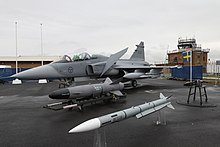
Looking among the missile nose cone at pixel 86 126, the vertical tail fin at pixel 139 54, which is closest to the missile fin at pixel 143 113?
the missile nose cone at pixel 86 126

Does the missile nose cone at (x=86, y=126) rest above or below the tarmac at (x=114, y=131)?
above

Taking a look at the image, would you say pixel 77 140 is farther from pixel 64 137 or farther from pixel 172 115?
pixel 172 115

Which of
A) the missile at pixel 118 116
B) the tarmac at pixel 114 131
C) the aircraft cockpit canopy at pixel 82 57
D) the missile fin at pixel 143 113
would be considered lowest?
the tarmac at pixel 114 131

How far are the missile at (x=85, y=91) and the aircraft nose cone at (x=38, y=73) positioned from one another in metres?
2.29

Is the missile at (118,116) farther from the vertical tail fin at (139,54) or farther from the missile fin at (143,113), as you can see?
the vertical tail fin at (139,54)

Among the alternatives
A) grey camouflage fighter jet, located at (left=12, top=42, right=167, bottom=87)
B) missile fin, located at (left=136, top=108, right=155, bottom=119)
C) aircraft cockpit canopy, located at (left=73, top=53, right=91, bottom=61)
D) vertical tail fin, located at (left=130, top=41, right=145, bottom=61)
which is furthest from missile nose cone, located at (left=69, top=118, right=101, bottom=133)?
vertical tail fin, located at (left=130, top=41, right=145, bottom=61)

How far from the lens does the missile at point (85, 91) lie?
695cm

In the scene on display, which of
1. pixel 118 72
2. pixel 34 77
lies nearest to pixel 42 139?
pixel 34 77

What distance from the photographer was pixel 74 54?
1076 cm

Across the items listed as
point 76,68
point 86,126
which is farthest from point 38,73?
point 86,126

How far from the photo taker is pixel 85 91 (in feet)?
25.2

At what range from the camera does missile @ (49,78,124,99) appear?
274 inches

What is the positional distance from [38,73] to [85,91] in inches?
116

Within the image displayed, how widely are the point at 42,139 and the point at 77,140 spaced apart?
1.00m
